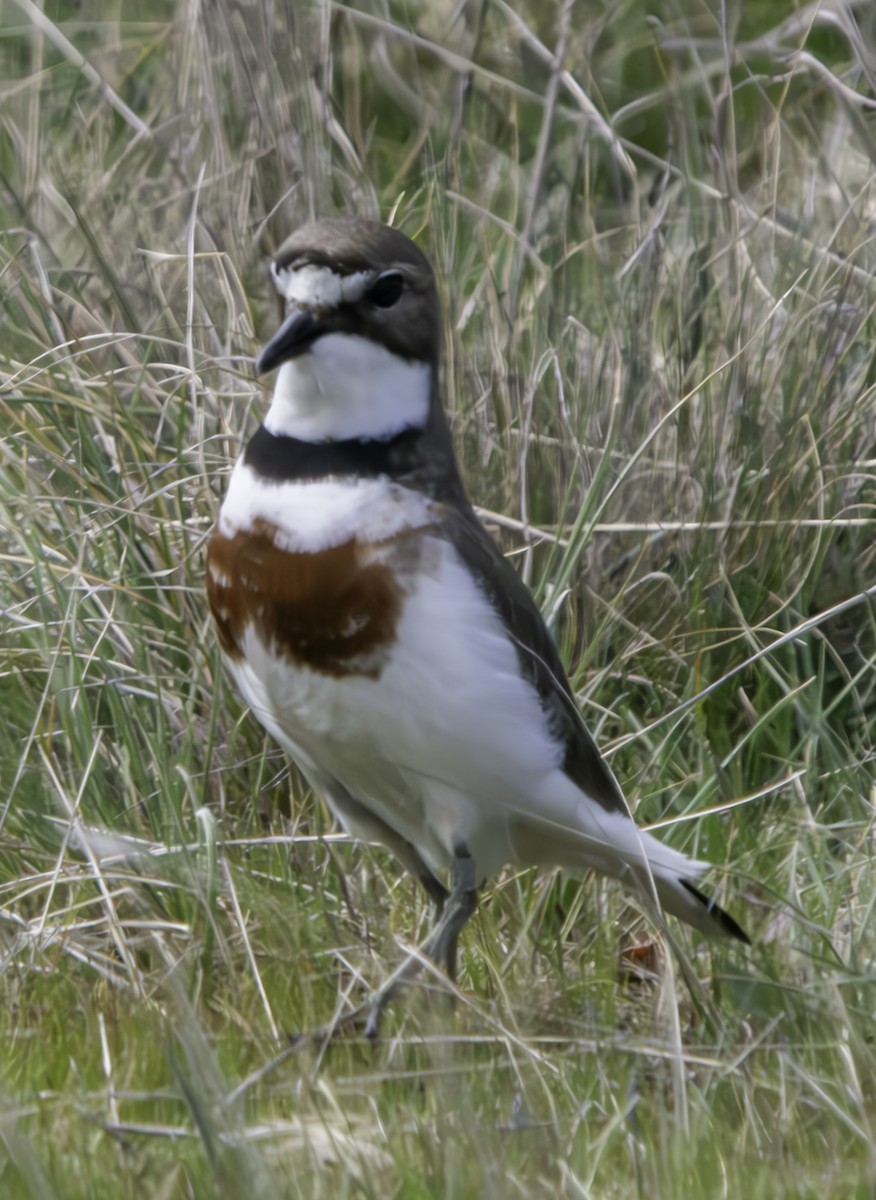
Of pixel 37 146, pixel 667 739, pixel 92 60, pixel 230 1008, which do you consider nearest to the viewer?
pixel 230 1008

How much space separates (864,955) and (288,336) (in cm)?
137

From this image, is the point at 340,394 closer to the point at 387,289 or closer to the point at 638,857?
the point at 387,289

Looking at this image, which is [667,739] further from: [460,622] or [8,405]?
[8,405]

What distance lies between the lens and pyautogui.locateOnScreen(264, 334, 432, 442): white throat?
2.87 metres

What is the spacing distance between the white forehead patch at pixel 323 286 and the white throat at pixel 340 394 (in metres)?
0.06

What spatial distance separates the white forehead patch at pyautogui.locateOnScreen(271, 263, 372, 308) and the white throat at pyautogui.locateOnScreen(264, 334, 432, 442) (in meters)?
0.06

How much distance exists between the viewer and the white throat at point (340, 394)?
9.43 ft

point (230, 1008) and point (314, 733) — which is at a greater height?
point (314, 733)

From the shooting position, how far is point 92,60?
5.18 metres

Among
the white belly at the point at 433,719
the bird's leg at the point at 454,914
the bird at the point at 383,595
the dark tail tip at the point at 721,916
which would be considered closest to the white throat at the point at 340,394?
the bird at the point at 383,595

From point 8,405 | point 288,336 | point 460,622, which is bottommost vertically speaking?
point 8,405

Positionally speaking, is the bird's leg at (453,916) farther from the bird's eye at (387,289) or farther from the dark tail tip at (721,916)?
the bird's eye at (387,289)

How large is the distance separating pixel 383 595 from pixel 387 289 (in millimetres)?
496

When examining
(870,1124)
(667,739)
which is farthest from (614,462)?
(870,1124)
